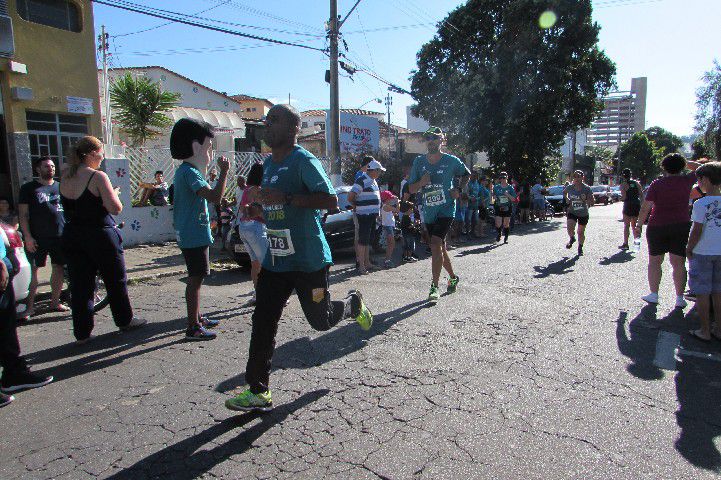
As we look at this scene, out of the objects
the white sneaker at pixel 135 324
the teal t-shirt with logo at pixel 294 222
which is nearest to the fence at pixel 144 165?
the white sneaker at pixel 135 324

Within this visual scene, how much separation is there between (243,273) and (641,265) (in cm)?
694

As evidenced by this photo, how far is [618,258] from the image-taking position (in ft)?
31.2

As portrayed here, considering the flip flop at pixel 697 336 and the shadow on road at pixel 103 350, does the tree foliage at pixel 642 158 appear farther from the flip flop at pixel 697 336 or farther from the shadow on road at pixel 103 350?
the shadow on road at pixel 103 350

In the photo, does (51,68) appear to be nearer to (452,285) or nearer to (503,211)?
(452,285)

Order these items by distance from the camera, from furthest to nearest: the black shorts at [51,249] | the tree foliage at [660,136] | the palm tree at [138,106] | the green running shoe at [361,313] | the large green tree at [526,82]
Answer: the tree foliage at [660,136] → the palm tree at [138,106] → the large green tree at [526,82] → the black shorts at [51,249] → the green running shoe at [361,313]

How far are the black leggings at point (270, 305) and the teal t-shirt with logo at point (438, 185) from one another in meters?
3.04

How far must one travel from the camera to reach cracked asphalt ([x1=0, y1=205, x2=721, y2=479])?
2678 millimetres

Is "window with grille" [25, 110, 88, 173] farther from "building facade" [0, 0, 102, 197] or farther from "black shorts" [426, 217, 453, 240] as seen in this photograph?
"black shorts" [426, 217, 453, 240]

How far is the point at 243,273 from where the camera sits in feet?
28.3

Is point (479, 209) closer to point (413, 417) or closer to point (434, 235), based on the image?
point (434, 235)

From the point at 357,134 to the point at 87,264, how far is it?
1660 cm

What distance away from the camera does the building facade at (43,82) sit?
11383 millimetres

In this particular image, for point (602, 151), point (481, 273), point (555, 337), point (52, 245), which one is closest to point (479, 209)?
point (481, 273)

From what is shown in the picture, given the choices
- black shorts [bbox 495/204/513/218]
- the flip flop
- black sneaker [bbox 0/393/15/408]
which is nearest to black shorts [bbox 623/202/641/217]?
black shorts [bbox 495/204/513/218]
